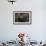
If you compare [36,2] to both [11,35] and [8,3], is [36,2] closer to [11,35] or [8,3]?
[8,3]

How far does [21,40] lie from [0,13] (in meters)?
2.61

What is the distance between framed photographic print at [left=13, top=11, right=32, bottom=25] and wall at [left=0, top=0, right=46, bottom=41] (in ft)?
0.42

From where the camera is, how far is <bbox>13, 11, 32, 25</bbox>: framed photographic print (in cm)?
580

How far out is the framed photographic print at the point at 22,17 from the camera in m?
5.80

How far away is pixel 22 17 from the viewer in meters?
5.86

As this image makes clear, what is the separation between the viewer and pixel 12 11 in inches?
231

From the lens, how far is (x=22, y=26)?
19.1 ft

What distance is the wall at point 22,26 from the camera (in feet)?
18.9

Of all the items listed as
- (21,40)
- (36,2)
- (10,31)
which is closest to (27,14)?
(36,2)

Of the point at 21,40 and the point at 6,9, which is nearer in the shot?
the point at 21,40

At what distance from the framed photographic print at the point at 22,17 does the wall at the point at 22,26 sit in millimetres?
128

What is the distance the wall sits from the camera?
5.77 m

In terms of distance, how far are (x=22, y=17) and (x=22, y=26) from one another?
389 millimetres

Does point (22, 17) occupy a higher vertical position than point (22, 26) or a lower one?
higher
